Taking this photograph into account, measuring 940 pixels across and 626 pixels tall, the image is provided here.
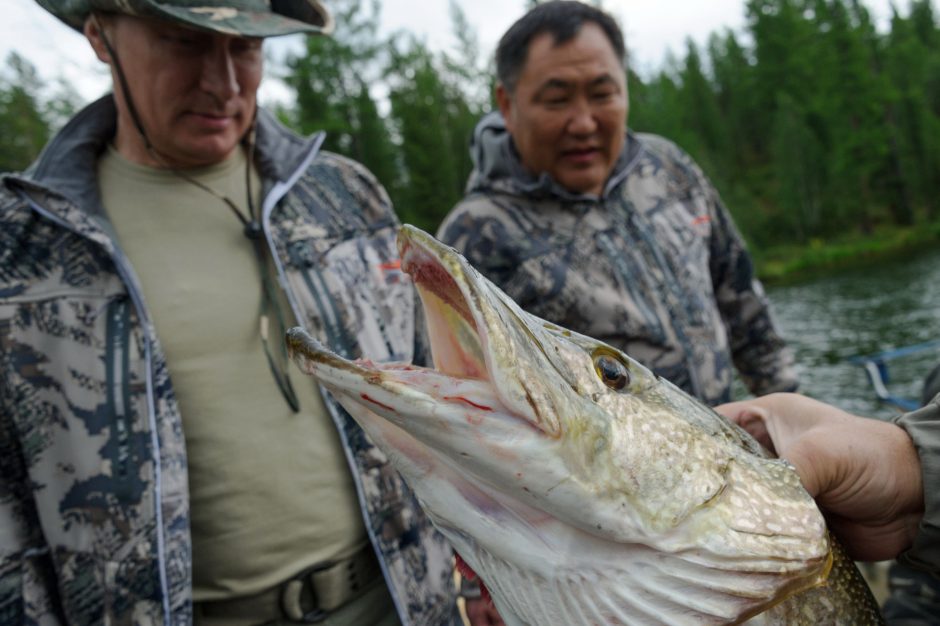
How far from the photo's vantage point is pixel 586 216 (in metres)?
2.64

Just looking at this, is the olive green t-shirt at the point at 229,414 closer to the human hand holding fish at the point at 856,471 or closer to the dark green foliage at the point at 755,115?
the human hand holding fish at the point at 856,471

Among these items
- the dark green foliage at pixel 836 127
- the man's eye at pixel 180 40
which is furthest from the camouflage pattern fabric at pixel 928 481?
Result: the dark green foliage at pixel 836 127

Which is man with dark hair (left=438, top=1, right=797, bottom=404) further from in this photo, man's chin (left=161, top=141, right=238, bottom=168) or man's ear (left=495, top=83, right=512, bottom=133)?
man's chin (left=161, top=141, right=238, bottom=168)

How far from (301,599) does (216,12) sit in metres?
1.83

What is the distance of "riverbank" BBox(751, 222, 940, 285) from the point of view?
94.3 ft

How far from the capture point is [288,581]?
1.87 m

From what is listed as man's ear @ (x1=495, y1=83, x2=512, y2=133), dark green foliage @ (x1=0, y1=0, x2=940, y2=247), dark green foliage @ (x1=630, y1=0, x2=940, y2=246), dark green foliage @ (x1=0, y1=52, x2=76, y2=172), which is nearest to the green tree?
dark green foliage @ (x1=0, y1=0, x2=940, y2=247)

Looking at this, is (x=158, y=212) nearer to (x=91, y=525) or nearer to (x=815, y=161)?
A: (x=91, y=525)

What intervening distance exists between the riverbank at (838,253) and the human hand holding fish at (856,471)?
93.4ft

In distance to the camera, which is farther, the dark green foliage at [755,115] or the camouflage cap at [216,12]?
the dark green foliage at [755,115]

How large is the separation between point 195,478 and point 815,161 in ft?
148

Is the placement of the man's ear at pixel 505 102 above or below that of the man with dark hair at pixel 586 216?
above

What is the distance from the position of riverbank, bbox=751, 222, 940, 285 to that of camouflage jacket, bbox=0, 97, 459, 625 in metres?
29.1

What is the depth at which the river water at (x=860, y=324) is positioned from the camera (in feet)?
38.2
